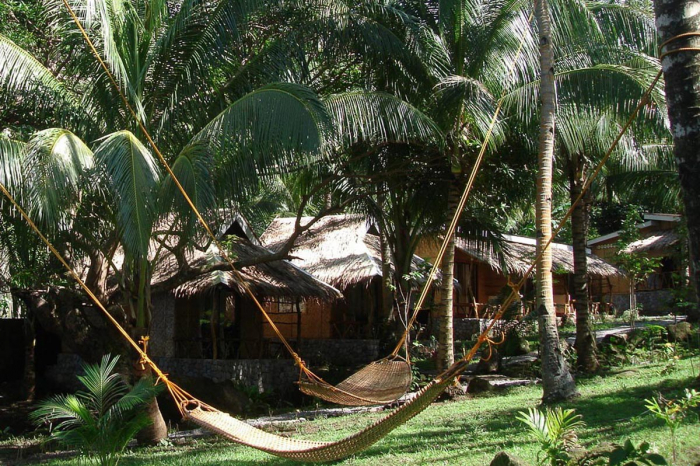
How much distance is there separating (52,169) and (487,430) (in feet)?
13.2

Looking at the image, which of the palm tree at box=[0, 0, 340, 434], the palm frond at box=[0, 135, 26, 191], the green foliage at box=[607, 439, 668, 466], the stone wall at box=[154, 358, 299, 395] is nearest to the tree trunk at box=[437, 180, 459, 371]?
the palm tree at box=[0, 0, 340, 434]

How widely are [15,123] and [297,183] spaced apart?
394cm

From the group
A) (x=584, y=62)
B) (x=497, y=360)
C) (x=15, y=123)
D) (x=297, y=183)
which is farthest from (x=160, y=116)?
(x=497, y=360)

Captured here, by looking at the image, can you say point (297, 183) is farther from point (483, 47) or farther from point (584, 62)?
point (584, 62)

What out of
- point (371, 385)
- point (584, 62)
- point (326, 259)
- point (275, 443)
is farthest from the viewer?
point (326, 259)

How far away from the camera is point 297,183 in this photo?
10.6 meters

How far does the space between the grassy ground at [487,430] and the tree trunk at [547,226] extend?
10.1 inches

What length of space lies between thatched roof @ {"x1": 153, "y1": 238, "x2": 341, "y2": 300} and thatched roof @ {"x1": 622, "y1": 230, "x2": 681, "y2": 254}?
937 centimetres

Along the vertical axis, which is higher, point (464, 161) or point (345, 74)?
point (345, 74)

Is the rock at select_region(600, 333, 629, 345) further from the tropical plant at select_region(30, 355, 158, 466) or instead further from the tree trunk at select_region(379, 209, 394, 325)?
the tropical plant at select_region(30, 355, 158, 466)

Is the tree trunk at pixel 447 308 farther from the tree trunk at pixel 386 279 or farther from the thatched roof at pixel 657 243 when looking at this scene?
the thatched roof at pixel 657 243

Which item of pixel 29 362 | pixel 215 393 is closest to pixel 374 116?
pixel 215 393

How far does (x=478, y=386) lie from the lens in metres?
8.91

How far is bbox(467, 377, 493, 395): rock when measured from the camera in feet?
29.1
